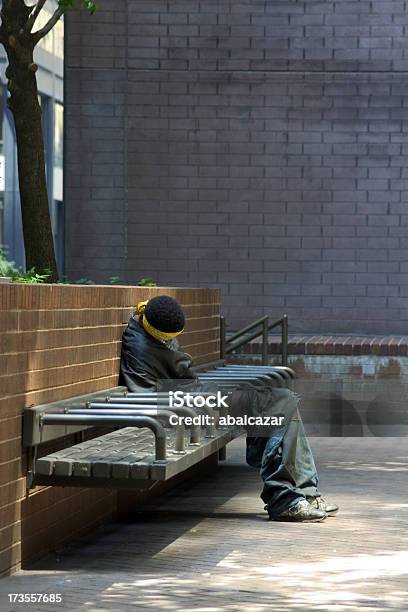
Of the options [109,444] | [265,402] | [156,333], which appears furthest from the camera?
[265,402]

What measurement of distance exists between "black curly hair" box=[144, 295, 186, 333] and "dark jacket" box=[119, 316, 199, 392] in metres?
0.22

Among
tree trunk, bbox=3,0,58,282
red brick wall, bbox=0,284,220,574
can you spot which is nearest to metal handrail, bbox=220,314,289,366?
tree trunk, bbox=3,0,58,282

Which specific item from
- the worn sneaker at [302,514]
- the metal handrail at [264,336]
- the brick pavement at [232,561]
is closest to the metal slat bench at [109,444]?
the brick pavement at [232,561]

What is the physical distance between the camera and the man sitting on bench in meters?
8.90

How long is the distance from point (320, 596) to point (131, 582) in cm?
95

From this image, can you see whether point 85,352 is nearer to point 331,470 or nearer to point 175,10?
point 331,470

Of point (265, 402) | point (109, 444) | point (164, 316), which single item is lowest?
point (109, 444)

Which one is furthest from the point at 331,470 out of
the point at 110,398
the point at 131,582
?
the point at 131,582

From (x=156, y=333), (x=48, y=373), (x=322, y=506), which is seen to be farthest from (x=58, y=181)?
(x=48, y=373)

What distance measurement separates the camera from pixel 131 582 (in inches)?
277

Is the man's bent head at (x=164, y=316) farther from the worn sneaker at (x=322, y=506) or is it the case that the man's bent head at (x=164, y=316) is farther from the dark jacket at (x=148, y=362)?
the worn sneaker at (x=322, y=506)

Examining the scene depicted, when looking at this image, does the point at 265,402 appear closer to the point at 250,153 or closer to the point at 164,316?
the point at 164,316

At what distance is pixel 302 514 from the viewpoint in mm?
8984

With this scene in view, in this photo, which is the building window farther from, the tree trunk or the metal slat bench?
the metal slat bench
